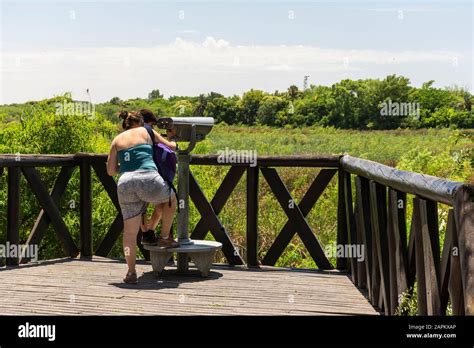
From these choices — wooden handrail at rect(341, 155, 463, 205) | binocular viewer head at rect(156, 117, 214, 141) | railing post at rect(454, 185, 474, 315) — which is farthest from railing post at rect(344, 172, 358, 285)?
railing post at rect(454, 185, 474, 315)

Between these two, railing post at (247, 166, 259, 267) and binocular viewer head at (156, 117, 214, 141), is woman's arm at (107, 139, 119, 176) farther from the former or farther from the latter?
railing post at (247, 166, 259, 267)

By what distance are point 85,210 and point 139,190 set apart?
2.22 m

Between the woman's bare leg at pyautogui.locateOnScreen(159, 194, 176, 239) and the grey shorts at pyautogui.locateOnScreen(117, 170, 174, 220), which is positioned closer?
the grey shorts at pyautogui.locateOnScreen(117, 170, 174, 220)

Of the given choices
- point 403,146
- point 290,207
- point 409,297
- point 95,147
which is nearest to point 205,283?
point 290,207

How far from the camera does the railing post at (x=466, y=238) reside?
329 centimetres

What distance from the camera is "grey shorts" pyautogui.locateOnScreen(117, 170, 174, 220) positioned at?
22.6 ft

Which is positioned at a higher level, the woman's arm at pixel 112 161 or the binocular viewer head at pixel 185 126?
the binocular viewer head at pixel 185 126

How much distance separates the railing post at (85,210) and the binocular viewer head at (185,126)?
1.80 metres

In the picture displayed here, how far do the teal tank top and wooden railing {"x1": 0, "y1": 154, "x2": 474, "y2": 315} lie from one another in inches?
53.8

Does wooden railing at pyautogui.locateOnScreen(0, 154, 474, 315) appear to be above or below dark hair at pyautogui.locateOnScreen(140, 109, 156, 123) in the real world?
below

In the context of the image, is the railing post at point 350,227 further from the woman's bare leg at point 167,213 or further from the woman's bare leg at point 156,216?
the woman's bare leg at point 156,216

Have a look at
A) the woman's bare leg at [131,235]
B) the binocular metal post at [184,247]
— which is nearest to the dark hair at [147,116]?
the binocular metal post at [184,247]

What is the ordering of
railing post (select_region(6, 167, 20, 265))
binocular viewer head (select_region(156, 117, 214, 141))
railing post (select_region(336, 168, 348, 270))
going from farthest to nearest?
railing post (select_region(6, 167, 20, 265)), railing post (select_region(336, 168, 348, 270)), binocular viewer head (select_region(156, 117, 214, 141))

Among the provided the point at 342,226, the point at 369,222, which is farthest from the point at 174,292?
the point at 342,226
